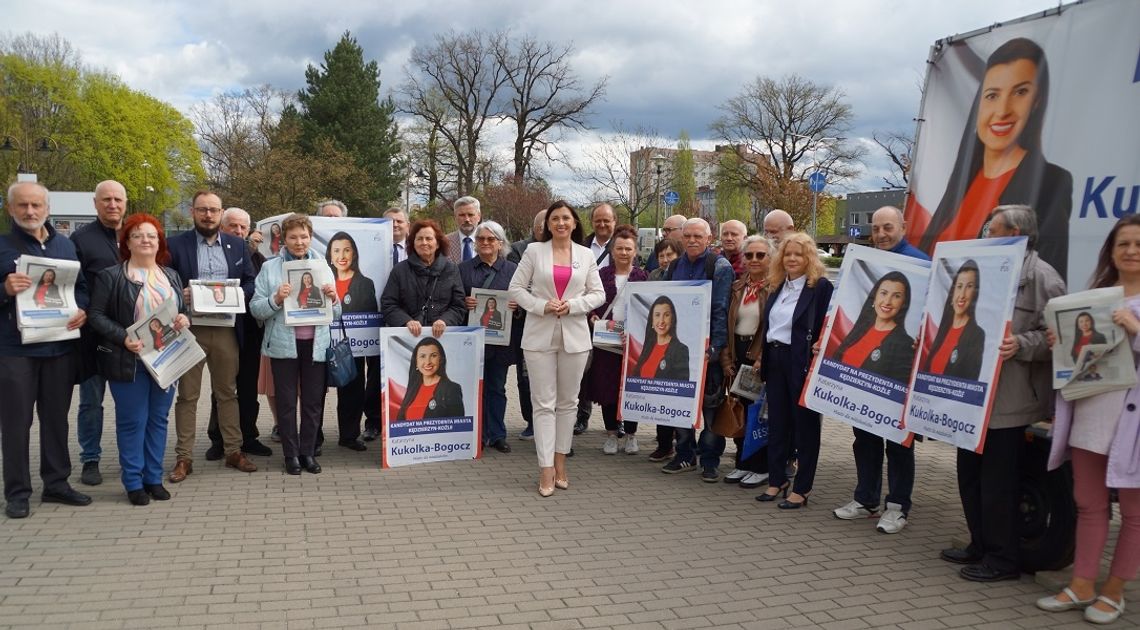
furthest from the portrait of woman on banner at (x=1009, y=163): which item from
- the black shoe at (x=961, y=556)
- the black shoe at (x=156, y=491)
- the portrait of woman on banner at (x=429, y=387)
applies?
the black shoe at (x=156, y=491)

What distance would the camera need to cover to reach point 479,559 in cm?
481

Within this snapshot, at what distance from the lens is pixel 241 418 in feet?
23.5

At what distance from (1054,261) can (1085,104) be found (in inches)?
37.9

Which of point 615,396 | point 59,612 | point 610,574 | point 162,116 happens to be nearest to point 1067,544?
point 610,574

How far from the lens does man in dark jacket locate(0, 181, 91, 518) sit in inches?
206

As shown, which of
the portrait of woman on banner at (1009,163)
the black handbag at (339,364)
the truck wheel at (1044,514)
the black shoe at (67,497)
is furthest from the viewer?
the black handbag at (339,364)

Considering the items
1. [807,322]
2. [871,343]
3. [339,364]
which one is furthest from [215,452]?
[871,343]

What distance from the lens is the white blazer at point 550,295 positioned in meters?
6.15

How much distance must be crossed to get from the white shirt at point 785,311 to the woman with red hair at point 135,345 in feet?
14.0

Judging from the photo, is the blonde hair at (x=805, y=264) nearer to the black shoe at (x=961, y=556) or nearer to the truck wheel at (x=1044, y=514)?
the truck wheel at (x=1044, y=514)

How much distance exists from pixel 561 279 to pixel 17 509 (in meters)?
4.05

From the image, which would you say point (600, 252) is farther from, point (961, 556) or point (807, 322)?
point (961, 556)

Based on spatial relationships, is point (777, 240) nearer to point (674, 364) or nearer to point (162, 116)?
point (674, 364)

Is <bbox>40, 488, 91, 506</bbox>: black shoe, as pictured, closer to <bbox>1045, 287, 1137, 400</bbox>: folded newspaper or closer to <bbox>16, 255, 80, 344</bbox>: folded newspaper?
<bbox>16, 255, 80, 344</bbox>: folded newspaper
